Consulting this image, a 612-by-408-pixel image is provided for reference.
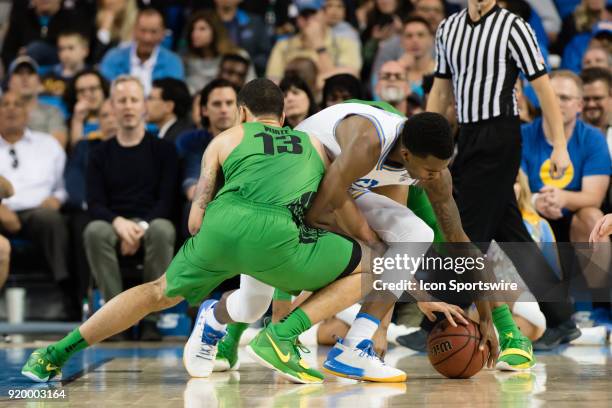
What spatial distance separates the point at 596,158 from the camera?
24.1ft

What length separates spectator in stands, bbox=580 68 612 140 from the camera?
7.93 m

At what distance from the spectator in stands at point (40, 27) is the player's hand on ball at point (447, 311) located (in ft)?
21.1

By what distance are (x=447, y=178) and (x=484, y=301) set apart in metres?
0.64

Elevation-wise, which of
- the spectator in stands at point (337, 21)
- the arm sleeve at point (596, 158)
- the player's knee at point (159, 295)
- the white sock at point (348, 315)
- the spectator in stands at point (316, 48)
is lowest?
the white sock at point (348, 315)

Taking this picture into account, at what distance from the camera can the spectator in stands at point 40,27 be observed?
1067cm

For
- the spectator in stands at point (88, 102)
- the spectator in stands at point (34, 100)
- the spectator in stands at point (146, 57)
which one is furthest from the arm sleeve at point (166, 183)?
the spectator in stands at point (146, 57)

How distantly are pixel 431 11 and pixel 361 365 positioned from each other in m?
5.42

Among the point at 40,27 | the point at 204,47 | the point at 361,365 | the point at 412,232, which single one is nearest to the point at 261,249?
the point at 361,365

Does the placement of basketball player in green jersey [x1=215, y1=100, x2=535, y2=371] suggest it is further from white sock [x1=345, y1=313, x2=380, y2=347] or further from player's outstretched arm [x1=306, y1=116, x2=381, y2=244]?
player's outstretched arm [x1=306, y1=116, x2=381, y2=244]

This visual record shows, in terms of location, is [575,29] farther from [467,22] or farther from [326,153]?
[326,153]

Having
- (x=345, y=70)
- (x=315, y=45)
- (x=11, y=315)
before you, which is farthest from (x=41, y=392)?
(x=315, y=45)

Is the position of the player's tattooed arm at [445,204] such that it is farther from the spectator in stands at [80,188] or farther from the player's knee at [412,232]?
the spectator in stands at [80,188]

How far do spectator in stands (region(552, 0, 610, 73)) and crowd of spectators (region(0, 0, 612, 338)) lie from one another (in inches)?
0.5

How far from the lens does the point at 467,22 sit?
6.02 m
